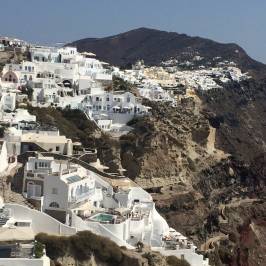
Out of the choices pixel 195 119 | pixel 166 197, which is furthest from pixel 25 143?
pixel 195 119

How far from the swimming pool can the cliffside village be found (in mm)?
37

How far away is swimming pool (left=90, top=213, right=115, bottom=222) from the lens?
2562 cm

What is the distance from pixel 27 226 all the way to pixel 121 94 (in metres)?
23.8

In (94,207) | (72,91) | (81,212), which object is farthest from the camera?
(72,91)

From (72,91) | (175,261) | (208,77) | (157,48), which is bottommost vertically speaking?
(175,261)

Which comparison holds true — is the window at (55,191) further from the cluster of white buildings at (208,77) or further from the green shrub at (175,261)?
the cluster of white buildings at (208,77)

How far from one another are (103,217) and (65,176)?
210 cm

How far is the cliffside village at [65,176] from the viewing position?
24484 mm

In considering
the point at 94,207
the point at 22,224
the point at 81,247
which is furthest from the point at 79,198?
the point at 81,247

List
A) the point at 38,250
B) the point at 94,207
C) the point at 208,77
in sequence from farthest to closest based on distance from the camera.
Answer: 1. the point at 208,77
2. the point at 94,207
3. the point at 38,250

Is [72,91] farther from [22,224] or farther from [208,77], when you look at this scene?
[208,77]

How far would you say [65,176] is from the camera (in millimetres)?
26828

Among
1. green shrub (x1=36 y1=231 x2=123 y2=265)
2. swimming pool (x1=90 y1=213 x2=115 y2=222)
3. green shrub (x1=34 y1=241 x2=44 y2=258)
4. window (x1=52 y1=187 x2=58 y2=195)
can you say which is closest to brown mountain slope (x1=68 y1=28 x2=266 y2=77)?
swimming pool (x1=90 y1=213 x2=115 y2=222)

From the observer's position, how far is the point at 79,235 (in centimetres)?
2364
